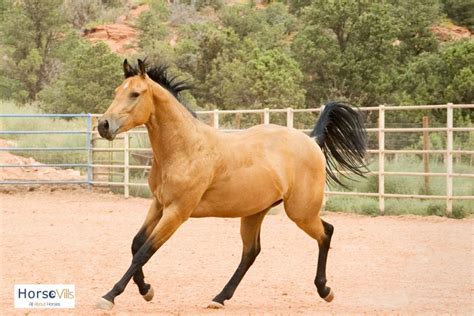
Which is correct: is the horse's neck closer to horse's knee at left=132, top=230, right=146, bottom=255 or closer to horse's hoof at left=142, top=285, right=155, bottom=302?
horse's knee at left=132, top=230, right=146, bottom=255

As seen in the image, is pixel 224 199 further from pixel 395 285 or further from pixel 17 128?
pixel 17 128

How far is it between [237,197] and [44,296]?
1.71m

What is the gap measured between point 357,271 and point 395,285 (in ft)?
3.02

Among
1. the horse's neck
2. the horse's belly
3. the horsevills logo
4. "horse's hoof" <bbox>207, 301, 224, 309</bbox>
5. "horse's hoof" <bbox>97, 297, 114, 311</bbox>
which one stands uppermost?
the horse's neck

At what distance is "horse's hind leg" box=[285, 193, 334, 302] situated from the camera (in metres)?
7.34

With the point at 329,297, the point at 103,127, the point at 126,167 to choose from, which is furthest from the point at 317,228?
the point at 126,167

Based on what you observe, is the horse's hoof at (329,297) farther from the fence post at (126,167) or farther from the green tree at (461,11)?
the green tree at (461,11)

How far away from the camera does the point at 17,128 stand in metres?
23.8

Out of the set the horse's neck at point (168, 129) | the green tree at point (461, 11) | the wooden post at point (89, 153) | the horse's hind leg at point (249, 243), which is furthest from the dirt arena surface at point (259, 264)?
the green tree at point (461, 11)

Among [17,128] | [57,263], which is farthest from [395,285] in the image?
[17,128]

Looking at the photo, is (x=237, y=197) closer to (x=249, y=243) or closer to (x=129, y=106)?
(x=249, y=243)

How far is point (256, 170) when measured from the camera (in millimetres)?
7078

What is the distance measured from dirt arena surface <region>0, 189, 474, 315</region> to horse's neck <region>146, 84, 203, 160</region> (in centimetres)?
122

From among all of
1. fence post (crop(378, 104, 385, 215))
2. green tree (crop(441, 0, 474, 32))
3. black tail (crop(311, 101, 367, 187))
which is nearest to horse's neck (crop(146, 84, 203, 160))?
black tail (crop(311, 101, 367, 187))
